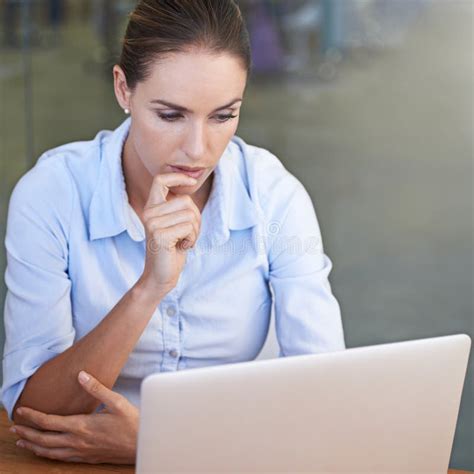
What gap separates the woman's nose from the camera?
1.93m

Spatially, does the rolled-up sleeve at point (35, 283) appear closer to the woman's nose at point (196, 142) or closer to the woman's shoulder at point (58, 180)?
the woman's shoulder at point (58, 180)

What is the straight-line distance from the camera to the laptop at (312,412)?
52.8 inches

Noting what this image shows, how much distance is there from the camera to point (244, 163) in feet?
7.47

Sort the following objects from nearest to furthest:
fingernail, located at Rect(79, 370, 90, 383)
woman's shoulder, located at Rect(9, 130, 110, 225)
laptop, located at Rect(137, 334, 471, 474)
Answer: laptop, located at Rect(137, 334, 471, 474) → fingernail, located at Rect(79, 370, 90, 383) → woman's shoulder, located at Rect(9, 130, 110, 225)

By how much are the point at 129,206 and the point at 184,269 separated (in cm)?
18

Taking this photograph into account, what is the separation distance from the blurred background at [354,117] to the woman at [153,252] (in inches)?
75.0

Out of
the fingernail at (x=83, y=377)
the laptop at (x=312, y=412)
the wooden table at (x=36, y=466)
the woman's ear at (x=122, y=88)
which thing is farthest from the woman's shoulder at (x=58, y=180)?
the laptop at (x=312, y=412)

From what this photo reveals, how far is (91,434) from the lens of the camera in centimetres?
178

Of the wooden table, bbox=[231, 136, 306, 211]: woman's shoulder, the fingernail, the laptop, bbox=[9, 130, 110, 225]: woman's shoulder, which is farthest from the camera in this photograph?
bbox=[231, 136, 306, 211]: woman's shoulder

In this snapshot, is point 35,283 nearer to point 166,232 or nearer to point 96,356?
point 96,356

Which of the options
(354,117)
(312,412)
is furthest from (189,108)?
(354,117)

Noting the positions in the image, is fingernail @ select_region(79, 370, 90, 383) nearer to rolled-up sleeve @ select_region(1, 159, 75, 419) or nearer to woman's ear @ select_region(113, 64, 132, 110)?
rolled-up sleeve @ select_region(1, 159, 75, 419)

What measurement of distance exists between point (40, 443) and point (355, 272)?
2557mm

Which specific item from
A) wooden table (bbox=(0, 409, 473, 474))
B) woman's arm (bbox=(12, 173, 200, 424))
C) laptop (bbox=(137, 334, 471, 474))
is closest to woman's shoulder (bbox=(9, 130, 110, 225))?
woman's arm (bbox=(12, 173, 200, 424))
